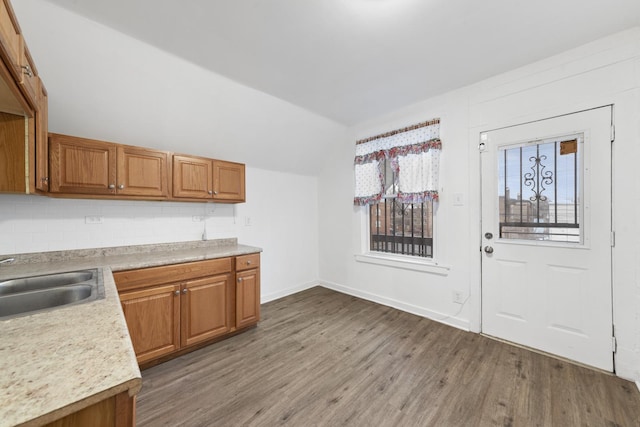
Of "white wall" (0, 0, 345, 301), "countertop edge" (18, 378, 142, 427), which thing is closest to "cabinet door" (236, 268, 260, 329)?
"white wall" (0, 0, 345, 301)

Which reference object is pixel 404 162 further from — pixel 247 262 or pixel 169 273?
pixel 169 273

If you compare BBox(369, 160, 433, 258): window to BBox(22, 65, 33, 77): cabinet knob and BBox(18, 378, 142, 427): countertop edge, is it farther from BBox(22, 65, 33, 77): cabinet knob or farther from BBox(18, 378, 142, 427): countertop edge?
BBox(22, 65, 33, 77): cabinet knob

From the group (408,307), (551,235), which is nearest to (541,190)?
(551,235)

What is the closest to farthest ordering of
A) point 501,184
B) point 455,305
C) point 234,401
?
point 234,401, point 501,184, point 455,305

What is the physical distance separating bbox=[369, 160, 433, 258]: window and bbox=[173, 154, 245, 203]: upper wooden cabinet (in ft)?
6.43

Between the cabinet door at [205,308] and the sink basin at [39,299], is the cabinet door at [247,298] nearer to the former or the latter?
the cabinet door at [205,308]

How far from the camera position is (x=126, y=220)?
2.64 metres

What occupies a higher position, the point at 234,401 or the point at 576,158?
the point at 576,158

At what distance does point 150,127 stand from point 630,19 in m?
4.16

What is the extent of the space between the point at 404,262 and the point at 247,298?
2013 mm

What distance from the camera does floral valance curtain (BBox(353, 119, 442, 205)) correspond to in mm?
3023

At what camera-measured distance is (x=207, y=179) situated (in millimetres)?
2842

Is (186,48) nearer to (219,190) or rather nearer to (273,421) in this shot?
(219,190)

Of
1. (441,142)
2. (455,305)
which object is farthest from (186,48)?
(455,305)
